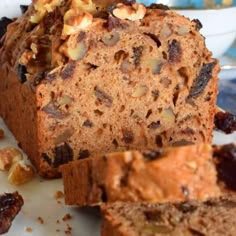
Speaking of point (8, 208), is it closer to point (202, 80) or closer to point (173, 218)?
point (173, 218)

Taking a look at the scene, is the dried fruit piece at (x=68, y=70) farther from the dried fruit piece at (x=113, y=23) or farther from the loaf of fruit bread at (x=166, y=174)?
the loaf of fruit bread at (x=166, y=174)

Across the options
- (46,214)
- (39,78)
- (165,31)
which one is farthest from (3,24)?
(46,214)

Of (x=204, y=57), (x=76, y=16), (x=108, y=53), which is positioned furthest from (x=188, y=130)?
(x=76, y=16)

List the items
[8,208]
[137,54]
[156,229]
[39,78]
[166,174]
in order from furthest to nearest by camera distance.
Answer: [137,54]
[39,78]
[8,208]
[156,229]
[166,174]

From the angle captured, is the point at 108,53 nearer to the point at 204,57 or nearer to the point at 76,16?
the point at 76,16

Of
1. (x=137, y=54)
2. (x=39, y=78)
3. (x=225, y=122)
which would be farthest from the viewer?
(x=225, y=122)

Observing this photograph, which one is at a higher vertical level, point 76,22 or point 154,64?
point 76,22

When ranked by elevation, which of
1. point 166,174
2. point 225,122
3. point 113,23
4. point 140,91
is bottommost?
point 225,122

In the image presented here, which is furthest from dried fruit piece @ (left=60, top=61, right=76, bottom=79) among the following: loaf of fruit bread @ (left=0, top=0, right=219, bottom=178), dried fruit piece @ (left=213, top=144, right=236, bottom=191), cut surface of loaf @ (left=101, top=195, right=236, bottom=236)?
dried fruit piece @ (left=213, top=144, right=236, bottom=191)
